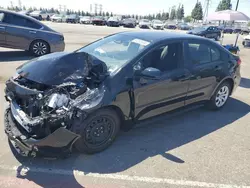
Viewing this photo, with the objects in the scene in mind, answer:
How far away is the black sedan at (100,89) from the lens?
2.91 meters

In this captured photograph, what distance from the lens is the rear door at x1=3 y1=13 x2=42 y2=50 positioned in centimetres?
884

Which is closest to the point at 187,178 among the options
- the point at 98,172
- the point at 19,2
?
the point at 98,172

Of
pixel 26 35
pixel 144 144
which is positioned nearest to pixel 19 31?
pixel 26 35

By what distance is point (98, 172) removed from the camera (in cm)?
307

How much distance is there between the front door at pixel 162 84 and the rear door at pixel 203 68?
21cm

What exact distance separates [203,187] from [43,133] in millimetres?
2016

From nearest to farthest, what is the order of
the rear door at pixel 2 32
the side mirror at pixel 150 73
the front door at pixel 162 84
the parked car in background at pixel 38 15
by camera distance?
the side mirror at pixel 150 73
the front door at pixel 162 84
the rear door at pixel 2 32
the parked car in background at pixel 38 15

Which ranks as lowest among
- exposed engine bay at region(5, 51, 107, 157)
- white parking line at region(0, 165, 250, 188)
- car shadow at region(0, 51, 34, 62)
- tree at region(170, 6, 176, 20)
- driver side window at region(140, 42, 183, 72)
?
white parking line at region(0, 165, 250, 188)

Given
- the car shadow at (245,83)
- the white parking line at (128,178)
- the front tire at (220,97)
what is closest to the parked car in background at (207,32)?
the car shadow at (245,83)

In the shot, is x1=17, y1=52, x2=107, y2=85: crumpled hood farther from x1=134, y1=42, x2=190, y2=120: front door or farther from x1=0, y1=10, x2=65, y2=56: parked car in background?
x1=0, y1=10, x2=65, y2=56: parked car in background

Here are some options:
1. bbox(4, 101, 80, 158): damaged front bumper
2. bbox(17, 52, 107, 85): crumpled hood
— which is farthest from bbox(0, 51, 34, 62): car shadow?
bbox(4, 101, 80, 158): damaged front bumper

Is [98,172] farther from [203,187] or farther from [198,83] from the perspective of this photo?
[198,83]

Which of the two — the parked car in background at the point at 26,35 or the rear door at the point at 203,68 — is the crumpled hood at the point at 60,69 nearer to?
the rear door at the point at 203,68

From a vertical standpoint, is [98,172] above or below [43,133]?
below
